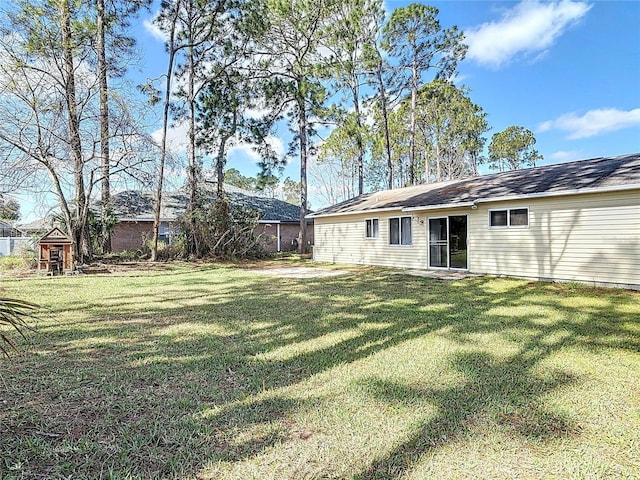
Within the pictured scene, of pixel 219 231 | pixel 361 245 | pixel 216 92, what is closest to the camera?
pixel 361 245

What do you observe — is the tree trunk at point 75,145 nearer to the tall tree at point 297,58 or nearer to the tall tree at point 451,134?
the tall tree at point 297,58

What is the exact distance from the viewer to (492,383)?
315cm

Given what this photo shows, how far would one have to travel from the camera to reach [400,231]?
13.0 meters

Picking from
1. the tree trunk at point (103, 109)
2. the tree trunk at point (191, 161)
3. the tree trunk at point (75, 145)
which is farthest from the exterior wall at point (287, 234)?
the tree trunk at point (75, 145)

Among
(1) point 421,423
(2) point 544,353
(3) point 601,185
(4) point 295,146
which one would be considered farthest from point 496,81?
(1) point 421,423

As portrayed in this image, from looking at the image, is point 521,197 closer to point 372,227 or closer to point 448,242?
point 448,242

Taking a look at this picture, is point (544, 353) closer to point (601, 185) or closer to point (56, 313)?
point (601, 185)

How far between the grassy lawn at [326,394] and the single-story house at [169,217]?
1174 centimetres

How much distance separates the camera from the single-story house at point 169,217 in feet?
57.8

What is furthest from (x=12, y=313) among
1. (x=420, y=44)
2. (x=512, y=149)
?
(x=512, y=149)

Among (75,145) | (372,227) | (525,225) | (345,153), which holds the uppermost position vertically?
(345,153)

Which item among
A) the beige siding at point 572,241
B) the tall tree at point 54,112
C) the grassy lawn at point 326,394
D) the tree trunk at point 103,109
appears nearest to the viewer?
the grassy lawn at point 326,394

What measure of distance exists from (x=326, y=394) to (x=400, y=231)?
10.6 metres

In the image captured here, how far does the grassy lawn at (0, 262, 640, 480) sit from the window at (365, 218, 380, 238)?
806 centimetres
